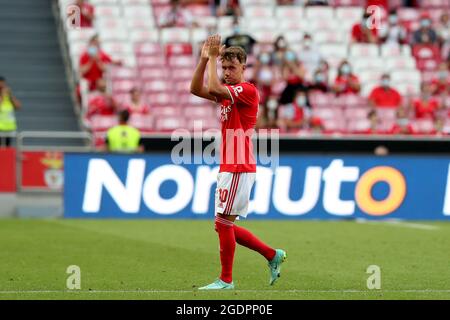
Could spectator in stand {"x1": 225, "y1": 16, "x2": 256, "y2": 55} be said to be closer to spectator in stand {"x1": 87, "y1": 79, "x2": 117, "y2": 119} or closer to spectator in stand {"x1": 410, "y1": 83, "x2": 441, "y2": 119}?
spectator in stand {"x1": 87, "y1": 79, "x2": 117, "y2": 119}

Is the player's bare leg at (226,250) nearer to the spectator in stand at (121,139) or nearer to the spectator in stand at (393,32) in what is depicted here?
the spectator in stand at (121,139)

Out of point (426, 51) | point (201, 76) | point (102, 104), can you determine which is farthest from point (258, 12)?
point (201, 76)

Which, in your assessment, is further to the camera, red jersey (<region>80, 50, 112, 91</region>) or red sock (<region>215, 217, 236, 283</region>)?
red jersey (<region>80, 50, 112, 91</region>)

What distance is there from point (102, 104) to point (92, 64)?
1062 millimetres

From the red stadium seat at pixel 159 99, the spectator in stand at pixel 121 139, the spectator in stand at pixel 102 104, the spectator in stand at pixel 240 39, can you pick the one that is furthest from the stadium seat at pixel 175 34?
the spectator in stand at pixel 121 139

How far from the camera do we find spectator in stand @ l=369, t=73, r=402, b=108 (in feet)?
84.2

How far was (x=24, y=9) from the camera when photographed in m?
28.4

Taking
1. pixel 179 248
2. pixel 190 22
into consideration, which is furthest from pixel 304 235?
pixel 190 22

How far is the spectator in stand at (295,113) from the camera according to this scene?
952 inches

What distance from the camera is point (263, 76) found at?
25453 millimetres

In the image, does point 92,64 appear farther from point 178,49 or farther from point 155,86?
point 178,49

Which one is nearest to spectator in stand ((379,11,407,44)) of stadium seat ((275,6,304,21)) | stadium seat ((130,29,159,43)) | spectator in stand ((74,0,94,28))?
stadium seat ((275,6,304,21))

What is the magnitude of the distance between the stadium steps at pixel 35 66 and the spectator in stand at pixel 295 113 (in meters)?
4.26

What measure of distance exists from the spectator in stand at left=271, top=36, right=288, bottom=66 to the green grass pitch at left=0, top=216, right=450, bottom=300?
20.0 ft
